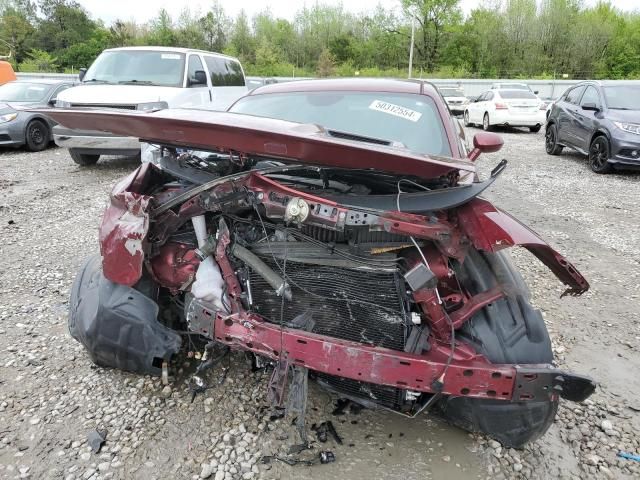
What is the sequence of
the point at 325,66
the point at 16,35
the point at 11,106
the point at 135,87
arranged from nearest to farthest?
the point at 135,87 < the point at 11,106 < the point at 16,35 < the point at 325,66

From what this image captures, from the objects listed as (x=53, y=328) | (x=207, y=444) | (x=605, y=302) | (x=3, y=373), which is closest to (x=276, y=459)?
(x=207, y=444)

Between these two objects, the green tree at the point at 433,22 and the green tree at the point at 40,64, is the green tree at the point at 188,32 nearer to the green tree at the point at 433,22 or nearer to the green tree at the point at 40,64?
the green tree at the point at 40,64

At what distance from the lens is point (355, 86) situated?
3.39 metres

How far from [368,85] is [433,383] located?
2.24m

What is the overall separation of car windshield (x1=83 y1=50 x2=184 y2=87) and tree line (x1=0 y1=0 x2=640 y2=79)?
109ft

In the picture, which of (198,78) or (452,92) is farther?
(452,92)

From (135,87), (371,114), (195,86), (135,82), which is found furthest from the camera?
(195,86)

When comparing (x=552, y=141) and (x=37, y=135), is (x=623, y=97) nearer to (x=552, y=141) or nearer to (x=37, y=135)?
(x=552, y=141)

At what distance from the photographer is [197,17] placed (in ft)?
166

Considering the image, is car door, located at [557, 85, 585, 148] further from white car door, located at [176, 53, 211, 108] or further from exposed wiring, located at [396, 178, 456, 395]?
exposed wiring, located at [396, 178, 456, 395]

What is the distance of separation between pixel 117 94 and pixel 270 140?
250 inches

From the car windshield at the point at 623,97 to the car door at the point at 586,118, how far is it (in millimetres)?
167

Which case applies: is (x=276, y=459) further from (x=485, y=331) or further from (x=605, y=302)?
(x=605, y=302)

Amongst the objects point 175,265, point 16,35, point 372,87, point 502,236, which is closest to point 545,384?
point 502,236
